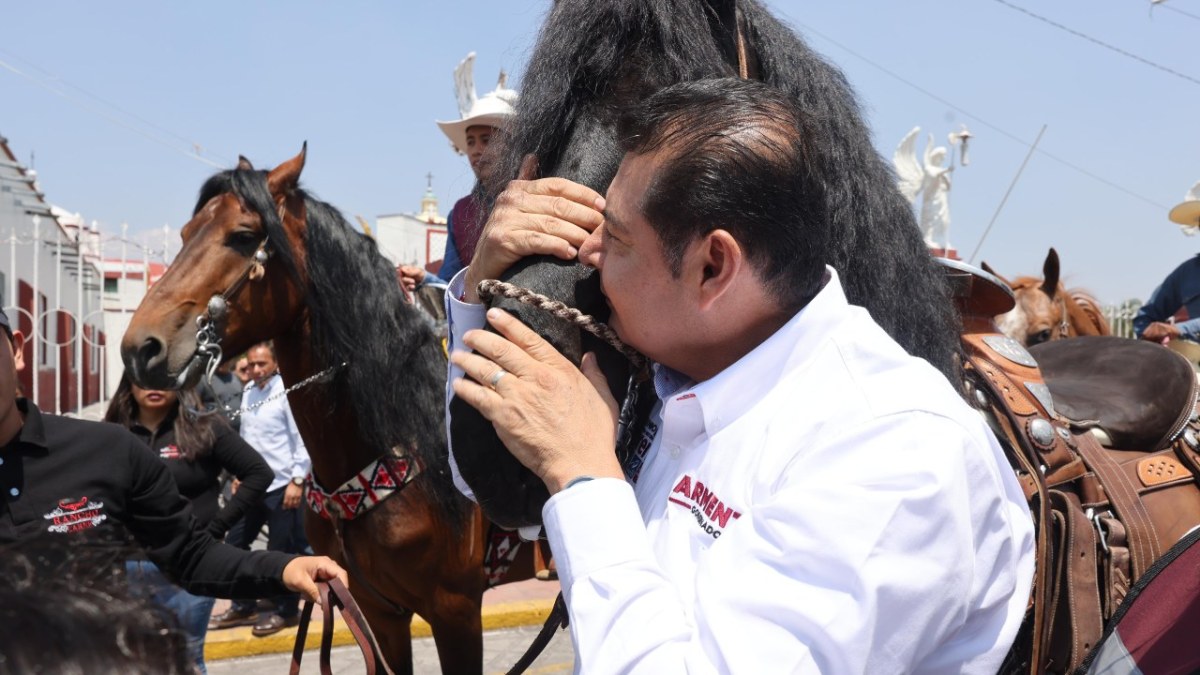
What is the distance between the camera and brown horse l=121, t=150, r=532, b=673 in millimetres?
3236

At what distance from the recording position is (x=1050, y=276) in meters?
5.62

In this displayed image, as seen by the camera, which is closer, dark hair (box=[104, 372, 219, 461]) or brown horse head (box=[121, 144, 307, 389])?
brown horse head (box=[121, 144, 307, 389])

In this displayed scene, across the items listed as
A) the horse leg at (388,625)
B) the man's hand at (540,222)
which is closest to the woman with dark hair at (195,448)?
the horse leg at (388,625)

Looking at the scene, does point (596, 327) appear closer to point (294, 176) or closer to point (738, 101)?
point (738, 101)

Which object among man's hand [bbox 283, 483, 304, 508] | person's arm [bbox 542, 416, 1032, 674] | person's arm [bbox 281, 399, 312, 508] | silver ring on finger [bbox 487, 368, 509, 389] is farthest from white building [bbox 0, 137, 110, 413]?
person's arm [bbox 542, 416, 1032, 674]

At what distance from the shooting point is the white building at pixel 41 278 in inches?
304

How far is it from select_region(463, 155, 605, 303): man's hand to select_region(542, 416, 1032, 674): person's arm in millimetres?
372

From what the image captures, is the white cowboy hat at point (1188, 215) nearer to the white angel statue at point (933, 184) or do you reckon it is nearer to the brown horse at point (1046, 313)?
the brown horse at point (1046, 313)

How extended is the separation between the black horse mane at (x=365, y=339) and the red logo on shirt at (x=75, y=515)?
105 centimetres

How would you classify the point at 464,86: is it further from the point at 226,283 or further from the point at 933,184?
the point at 933,184

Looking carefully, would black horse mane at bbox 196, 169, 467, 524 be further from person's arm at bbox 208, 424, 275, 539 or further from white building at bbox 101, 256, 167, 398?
white building at bbox 101, 256, 167, 398

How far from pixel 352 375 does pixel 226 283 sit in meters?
0.54

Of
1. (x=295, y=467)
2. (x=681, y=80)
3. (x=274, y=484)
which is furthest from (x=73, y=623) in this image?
(x=274, y=484)

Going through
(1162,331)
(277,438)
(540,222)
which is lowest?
(277,438)
